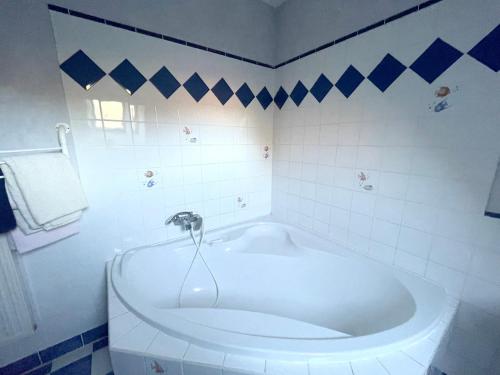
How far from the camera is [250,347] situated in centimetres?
69

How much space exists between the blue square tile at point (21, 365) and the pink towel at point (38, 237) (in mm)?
652

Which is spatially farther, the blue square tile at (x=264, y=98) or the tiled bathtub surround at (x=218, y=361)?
the blue square tile at (x=264, y=98)

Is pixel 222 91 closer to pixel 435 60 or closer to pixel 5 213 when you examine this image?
A: pixel 435 60

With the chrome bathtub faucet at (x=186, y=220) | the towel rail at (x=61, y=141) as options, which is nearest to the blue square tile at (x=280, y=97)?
the chrome bathtub faucet at (x=186, y=220)

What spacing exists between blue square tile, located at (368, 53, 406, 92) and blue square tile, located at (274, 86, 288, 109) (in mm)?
643

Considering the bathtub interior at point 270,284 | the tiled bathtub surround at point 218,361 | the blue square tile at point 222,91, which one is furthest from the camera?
the blue square tile at point 222,91

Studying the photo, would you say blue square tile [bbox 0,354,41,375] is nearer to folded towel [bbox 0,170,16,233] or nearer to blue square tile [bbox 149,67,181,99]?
folded towel [bbox 0,170,16,233]

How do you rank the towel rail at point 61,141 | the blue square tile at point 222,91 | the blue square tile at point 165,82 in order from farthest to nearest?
1. the blue square tile at point 222,91
2. the blue square tile at point 165,82
3. the towel rail at point 61,141

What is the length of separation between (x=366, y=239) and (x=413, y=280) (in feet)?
0.95

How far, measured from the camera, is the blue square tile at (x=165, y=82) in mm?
1223

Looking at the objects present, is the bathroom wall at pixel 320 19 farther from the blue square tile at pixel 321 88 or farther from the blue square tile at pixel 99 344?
the blue square tile at pixel 99 344

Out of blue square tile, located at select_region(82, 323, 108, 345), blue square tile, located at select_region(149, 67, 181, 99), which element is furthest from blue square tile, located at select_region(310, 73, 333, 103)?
blue square tile, located at select_region(82, 323, 108, 345)

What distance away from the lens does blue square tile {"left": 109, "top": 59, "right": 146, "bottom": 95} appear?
111 cm

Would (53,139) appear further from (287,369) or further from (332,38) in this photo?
(332,38)
